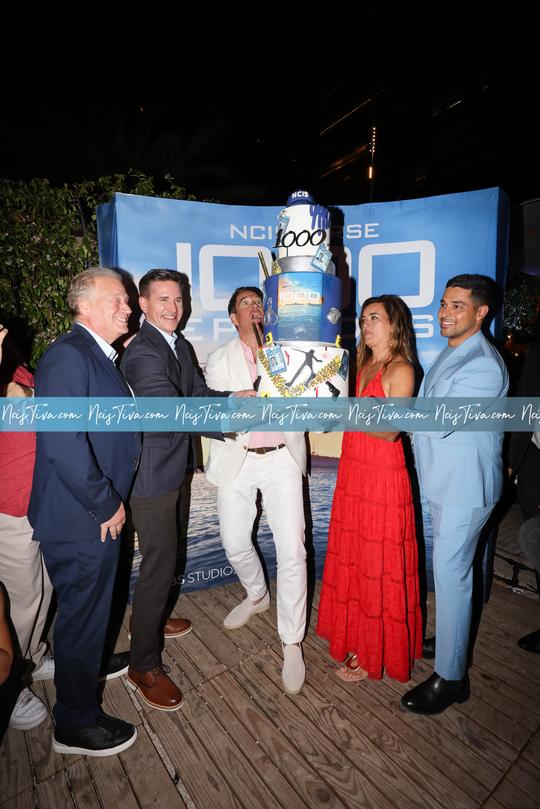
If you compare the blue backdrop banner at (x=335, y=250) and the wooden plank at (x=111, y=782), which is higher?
the blue backdrop banner at (x=335, y=250)

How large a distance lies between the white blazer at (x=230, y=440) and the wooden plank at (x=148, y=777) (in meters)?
1.36

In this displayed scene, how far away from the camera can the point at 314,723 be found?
82.4 inches

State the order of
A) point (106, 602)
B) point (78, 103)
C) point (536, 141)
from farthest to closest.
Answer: point (536, 141) < point (78, 103) < point (106, 602)

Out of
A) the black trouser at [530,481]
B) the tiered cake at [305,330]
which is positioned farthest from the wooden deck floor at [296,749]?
the tiered cake at [305,330]

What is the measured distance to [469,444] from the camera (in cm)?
203

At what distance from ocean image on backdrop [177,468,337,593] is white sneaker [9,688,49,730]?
1179mm

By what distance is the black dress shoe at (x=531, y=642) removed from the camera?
263cm

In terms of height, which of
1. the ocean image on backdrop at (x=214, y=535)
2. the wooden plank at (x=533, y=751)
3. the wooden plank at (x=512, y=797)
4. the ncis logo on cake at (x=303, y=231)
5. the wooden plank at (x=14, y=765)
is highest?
the ncis logo on cake at (x=303, y=231)

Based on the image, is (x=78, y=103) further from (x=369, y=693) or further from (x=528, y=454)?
(x=369, y=693)

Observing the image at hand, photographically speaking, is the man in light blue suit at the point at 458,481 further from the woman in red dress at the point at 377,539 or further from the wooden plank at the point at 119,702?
the wooden plank at the point at 119,702

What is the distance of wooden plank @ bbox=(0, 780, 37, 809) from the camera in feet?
5.69

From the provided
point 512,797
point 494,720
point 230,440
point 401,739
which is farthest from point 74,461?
point 494,720

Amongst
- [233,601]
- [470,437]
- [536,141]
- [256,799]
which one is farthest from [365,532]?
[536,141]

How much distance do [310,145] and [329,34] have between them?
3.74 meters
